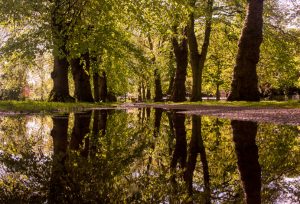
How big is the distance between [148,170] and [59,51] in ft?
44.4

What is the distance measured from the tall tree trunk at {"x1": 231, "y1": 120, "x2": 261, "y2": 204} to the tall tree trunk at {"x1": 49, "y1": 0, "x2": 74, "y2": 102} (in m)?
12.1

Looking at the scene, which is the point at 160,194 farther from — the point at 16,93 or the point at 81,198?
the point at 16,93

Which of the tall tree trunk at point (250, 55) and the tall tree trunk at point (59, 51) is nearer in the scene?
the tall tree trunk at point (59, 51)

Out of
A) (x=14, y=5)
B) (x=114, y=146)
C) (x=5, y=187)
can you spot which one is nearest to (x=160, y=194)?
(x=5, y=187)

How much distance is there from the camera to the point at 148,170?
389 centimetres

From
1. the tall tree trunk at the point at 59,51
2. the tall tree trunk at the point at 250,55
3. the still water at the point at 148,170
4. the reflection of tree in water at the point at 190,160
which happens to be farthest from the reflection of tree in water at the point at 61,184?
the tall tree trunk at the point at 250,55

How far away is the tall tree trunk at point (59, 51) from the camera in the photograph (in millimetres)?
16823

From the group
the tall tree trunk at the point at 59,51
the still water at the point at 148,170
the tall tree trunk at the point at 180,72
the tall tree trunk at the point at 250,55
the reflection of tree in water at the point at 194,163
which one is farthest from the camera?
the tall tree trunk at the point at 180,72

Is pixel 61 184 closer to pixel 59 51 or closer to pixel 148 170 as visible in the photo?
pixel 148 170

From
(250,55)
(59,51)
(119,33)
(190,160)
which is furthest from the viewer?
(119,33)

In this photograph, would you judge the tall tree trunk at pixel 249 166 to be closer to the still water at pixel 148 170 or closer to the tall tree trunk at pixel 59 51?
the still water at pixel 148 170

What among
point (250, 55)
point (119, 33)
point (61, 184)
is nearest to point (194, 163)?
point (61, 184)

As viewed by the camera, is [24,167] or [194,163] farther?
[194,163]

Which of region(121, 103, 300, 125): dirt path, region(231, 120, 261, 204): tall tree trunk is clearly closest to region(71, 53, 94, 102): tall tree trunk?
region(121, 103, 300, 125): dirt path
